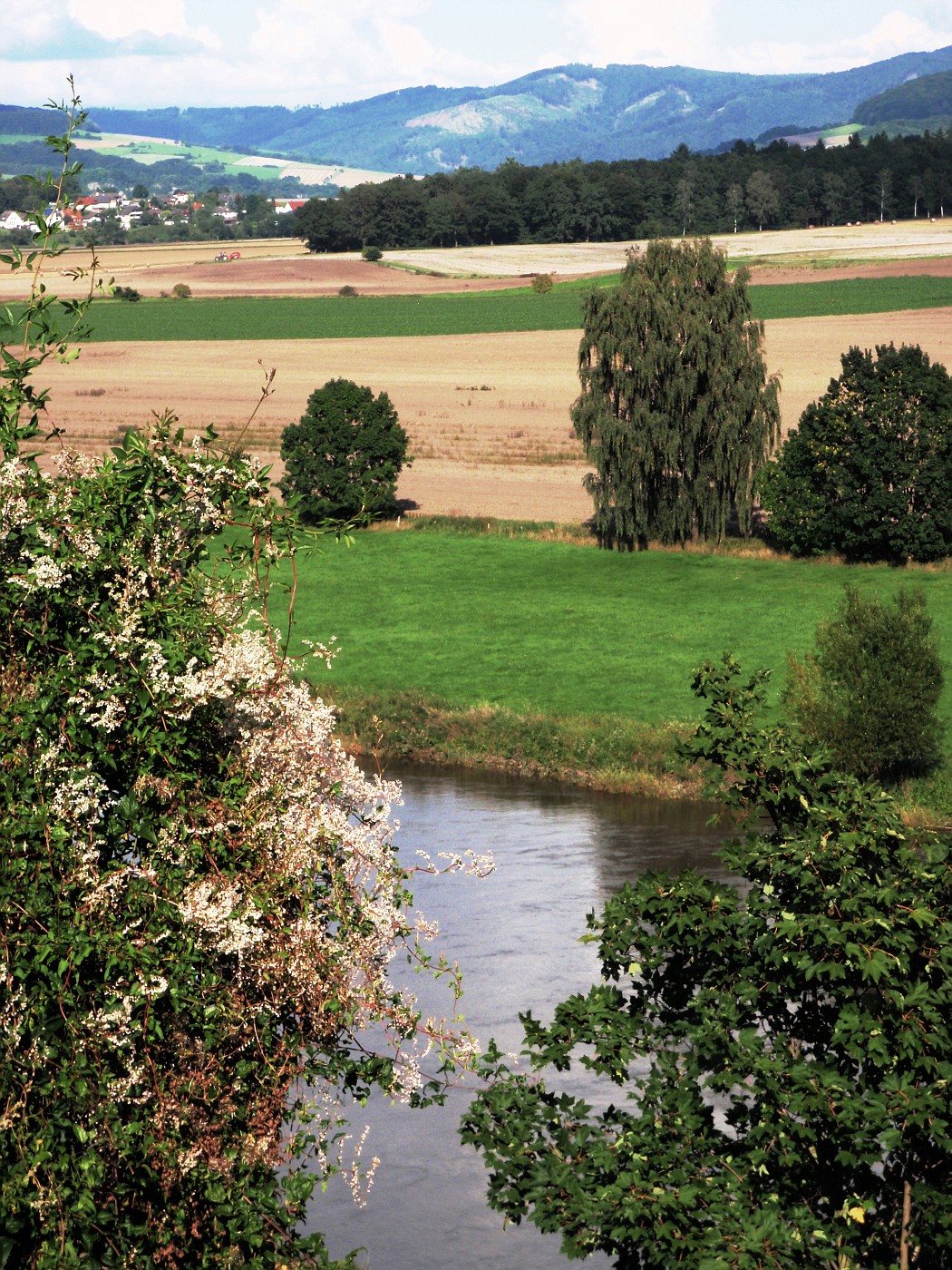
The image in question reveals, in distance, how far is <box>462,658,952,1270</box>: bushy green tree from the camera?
10.0 m

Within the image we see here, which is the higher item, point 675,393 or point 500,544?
point 675,393

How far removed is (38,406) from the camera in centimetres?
1125

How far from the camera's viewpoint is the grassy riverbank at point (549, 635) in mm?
38562

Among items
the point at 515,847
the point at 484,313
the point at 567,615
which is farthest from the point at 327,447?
the point at 484,313

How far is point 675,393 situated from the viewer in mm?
56062

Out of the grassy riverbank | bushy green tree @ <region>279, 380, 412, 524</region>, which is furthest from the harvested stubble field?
the grassy riverbank

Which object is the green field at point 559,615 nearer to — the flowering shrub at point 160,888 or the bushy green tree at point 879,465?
the bushy green tree at point 879,465

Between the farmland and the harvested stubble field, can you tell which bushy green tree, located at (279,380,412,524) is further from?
the harvested stubble field

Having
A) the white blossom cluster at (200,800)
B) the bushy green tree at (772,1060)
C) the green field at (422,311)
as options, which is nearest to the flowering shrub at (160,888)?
the white blossom cluster at (200,800)

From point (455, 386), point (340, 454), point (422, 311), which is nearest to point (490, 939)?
point (340, 454)

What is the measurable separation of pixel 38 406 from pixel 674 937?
19.2ft

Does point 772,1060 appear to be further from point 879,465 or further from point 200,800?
point 879,465

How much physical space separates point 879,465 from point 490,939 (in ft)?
97.1

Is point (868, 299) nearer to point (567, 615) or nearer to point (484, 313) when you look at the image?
point (484, 313)
